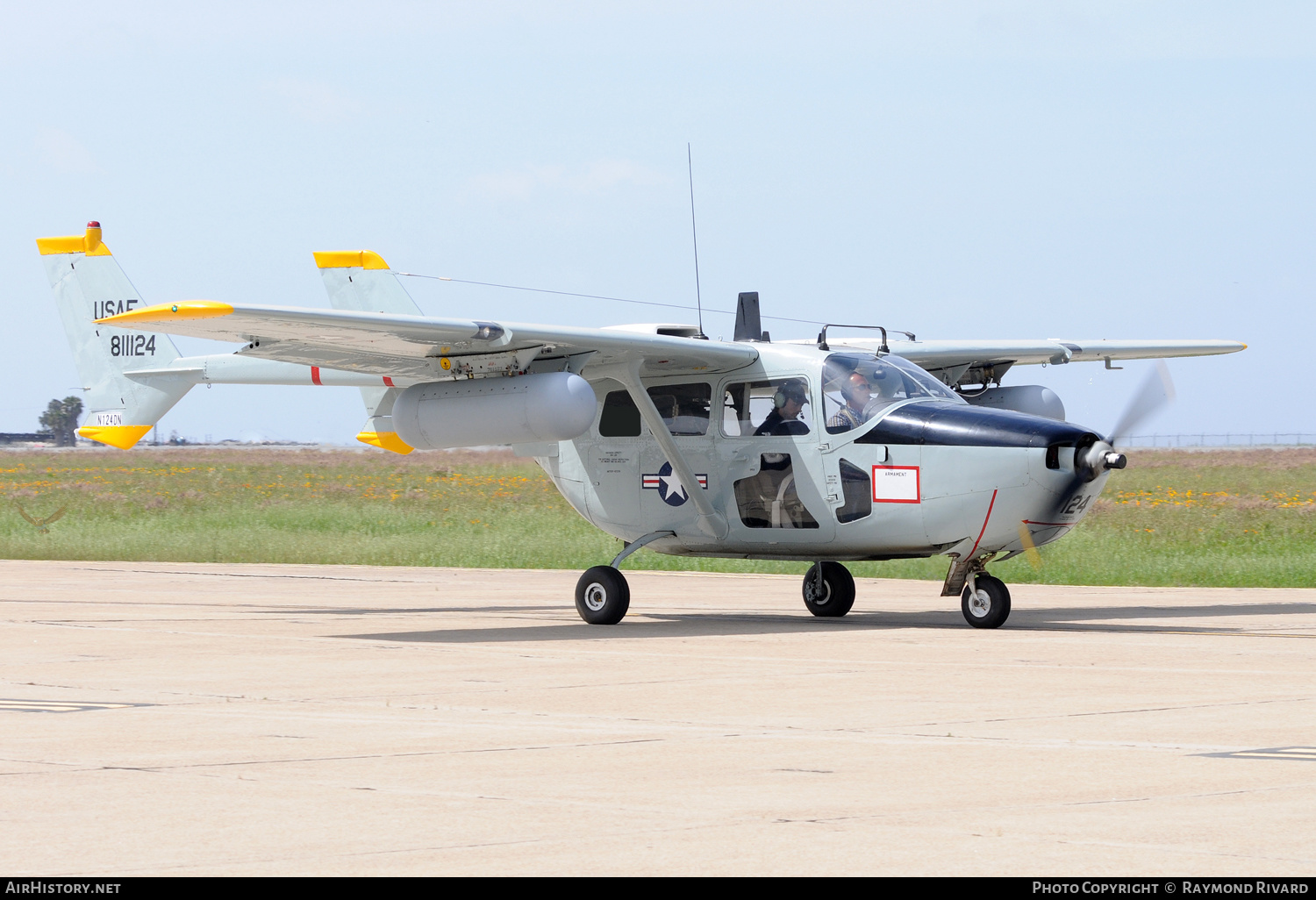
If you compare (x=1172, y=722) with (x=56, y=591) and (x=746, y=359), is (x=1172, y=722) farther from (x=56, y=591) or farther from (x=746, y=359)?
(x=56, y=591)

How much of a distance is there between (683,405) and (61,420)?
461 ft

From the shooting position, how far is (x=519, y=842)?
6102 mm

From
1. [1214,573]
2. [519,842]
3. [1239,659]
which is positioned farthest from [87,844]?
[1214,573]

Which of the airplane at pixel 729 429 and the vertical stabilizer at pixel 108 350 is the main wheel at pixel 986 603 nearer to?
the airplane at pixel 729 429

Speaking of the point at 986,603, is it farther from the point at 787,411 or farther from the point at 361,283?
the point at 361,283

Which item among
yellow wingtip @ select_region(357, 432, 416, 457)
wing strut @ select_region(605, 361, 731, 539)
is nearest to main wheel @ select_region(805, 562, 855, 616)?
wing strut @ select_region(605, 361, 731, 539)

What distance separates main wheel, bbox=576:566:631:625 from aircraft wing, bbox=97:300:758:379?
213 cm

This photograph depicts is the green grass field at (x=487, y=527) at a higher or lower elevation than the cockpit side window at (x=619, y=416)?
lower

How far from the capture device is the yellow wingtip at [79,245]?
19688 millimetres

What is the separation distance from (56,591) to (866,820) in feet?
58.5

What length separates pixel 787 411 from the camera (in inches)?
653

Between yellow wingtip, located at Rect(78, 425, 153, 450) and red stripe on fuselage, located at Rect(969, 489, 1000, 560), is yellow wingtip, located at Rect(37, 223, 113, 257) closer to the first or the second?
yellow wingtip, located at Rect(78, 425, 153, 450)

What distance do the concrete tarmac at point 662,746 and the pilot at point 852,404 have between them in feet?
6.50

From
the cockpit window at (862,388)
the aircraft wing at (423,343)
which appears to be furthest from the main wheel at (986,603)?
the aircraft wing at (423,343)
